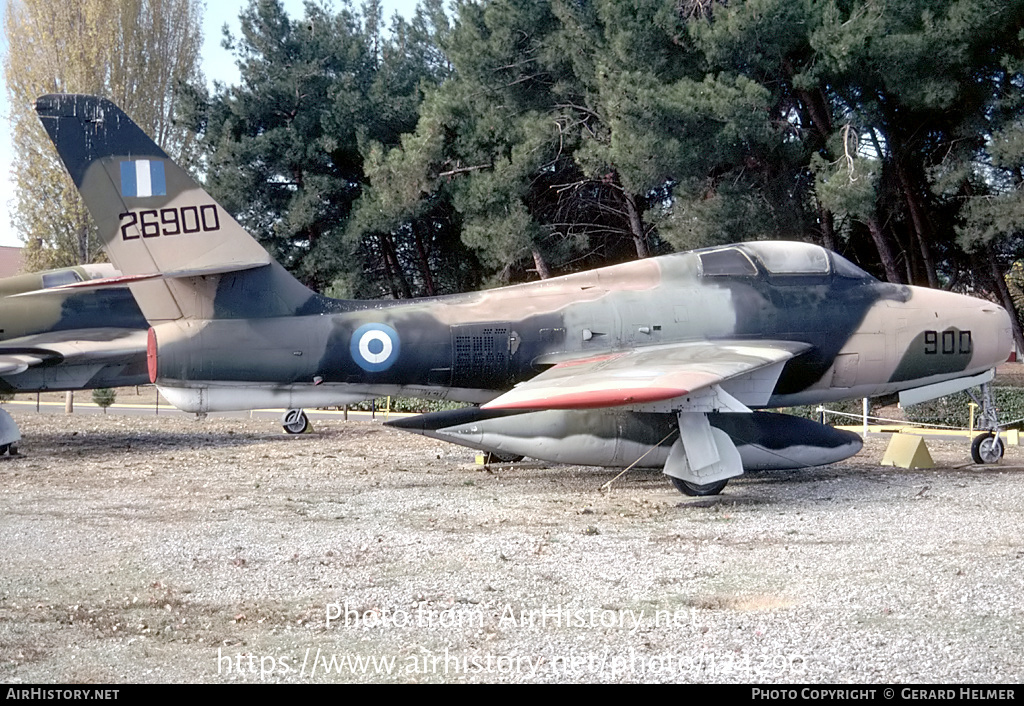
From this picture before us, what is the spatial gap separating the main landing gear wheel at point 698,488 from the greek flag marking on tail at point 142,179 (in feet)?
22.6

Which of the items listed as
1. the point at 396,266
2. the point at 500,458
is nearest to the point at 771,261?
the point at 500,458

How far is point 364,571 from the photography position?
667cm

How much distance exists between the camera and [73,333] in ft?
53.2

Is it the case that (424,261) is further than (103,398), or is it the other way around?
(424,261)

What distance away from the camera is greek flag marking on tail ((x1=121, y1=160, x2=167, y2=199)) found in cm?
1115

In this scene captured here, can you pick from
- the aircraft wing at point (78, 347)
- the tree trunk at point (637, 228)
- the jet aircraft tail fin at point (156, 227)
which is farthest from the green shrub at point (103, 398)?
the jet aircraft tail fin at point (156, 227)

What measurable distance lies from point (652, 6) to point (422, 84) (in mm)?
9447

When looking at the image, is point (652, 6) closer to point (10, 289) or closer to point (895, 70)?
point (895, 70)

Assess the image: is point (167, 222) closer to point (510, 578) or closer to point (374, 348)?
point (374, 348)

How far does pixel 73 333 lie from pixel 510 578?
12508 mm

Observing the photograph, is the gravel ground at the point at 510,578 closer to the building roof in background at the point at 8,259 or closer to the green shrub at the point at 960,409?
the green shrub at the point at 960,409

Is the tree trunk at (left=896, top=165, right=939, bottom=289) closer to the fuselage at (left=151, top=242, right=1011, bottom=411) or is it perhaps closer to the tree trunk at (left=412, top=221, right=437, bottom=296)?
the fuselage at (left=151, top=242, right=1011, bottom=411)

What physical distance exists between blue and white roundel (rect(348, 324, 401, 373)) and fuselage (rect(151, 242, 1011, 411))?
13 millimetres

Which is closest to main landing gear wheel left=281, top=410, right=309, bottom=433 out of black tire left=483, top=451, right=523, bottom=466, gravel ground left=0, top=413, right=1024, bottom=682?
gravel ground left=0, top=413, right=1024, bottom=682
